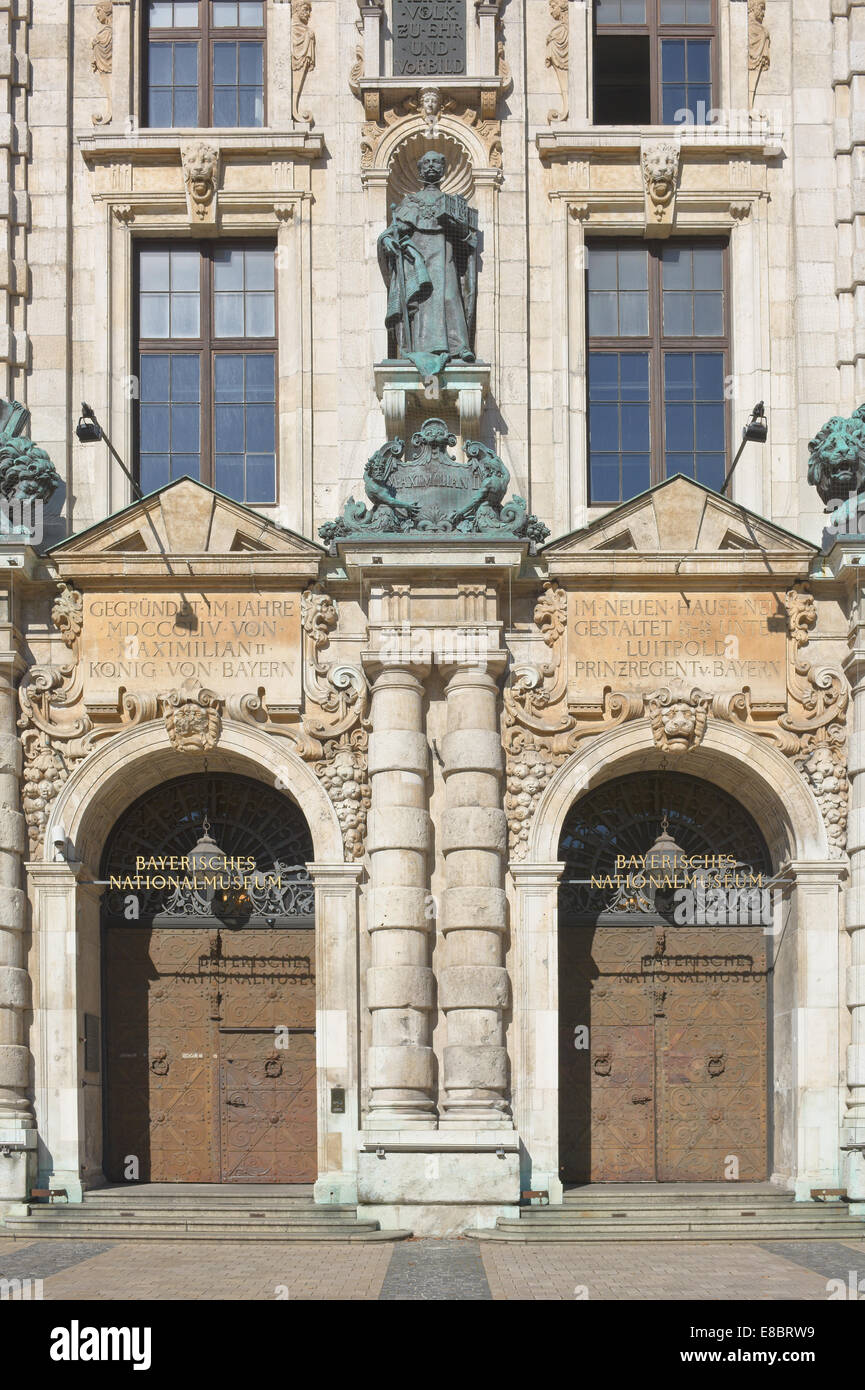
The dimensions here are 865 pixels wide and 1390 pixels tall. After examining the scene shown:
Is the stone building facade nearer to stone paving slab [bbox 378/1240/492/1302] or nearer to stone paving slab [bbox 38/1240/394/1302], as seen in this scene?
stone paving slab [bbox 378/1240/492/1302]

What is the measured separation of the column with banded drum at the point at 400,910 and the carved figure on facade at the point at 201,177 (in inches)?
207

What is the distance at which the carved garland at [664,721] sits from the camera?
62.6 ft

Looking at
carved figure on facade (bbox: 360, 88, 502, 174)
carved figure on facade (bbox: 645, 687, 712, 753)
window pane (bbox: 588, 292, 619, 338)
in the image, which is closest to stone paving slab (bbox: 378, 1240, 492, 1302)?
carved figure on facade (bbox: 645, 687, 712, 753)

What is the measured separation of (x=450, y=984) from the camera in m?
18.5

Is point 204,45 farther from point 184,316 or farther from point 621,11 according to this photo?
point 621,11

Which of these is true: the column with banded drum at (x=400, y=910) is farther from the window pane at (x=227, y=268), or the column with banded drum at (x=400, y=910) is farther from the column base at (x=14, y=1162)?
the window pane at (x=227, y=268)

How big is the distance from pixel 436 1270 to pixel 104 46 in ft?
42.0

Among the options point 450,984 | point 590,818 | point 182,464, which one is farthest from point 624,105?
point 450,984

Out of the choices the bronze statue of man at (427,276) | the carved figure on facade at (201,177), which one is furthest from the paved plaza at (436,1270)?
the carved figure on facade at (201,177)

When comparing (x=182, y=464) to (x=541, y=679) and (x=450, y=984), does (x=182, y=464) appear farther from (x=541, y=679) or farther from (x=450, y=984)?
(x=450, y=984)

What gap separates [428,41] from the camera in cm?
2030

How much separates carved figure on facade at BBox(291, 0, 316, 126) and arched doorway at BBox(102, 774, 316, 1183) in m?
7.05

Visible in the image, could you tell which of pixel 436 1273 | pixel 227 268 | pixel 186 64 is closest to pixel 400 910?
pixel 436 1273

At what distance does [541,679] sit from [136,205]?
644 centimetres
